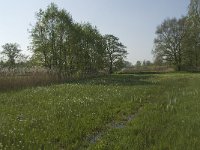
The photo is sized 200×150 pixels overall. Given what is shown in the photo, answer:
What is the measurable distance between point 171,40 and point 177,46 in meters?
2.44

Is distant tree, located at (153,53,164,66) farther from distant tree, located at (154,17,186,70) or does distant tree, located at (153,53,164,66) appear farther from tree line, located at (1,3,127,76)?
tree line, located at (1,3,127,76)

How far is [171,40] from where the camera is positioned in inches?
4035

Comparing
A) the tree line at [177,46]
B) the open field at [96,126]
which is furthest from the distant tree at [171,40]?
the open field at [96,126]

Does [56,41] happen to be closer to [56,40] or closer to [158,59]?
[56,40]

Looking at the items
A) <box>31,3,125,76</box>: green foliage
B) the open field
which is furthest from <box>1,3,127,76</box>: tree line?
the open field

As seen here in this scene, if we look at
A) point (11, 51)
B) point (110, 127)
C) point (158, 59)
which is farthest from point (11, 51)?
point (110, 127)

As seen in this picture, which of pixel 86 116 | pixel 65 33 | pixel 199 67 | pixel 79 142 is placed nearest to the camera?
pixel 79 142

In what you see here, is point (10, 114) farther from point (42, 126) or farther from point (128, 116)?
point (128, 116)

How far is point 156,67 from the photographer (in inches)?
4363

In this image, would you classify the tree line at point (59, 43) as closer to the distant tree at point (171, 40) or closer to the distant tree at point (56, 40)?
the distant tree at point (56, 40)

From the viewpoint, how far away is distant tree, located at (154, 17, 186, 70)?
10202 centimetres

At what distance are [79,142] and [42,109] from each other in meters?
6.65

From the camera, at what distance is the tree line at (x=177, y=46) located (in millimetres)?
100438

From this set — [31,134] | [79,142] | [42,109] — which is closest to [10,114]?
[42,109]
